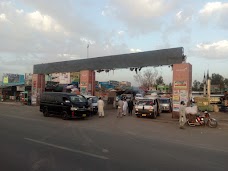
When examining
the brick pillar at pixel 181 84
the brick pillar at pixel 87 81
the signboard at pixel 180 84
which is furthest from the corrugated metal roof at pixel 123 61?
the signboard at pixel 180 84

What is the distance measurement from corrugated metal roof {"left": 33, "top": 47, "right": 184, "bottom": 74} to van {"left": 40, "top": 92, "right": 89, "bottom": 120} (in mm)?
6622

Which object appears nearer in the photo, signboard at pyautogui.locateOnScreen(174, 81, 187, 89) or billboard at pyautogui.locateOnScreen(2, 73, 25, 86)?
signboard at pyautogui.locateOnScreen(174, 81, 187, 89)

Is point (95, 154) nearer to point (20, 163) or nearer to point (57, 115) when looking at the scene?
point (20, 163)

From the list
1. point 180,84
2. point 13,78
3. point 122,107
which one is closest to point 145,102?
point 122,107

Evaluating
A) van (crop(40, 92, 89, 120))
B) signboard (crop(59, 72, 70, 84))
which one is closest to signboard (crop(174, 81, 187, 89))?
van (crop(40, 92, 89, 120))

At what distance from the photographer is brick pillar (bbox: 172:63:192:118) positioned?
20266 mm

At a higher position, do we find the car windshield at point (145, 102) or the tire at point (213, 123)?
the car windshield at point (145, 102)

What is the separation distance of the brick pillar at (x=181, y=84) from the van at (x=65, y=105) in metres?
7.43

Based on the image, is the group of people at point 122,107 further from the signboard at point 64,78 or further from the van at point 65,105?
the signboard at point 64,78

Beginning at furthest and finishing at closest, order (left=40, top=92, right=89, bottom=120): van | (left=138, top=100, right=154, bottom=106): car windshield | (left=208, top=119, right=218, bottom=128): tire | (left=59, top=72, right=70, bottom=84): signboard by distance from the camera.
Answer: (left=59, top=72, right=70, bottom=84): signboard
(left=138, top=100, right=154, bottom=106): car windshield
(left=40, top=92, right=89, bottom=120): van
(left=208, top=119, right=218, bottom=128): tire

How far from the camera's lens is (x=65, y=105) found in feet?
63.3

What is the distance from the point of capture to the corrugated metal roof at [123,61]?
21359mm

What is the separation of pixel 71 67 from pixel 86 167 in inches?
939

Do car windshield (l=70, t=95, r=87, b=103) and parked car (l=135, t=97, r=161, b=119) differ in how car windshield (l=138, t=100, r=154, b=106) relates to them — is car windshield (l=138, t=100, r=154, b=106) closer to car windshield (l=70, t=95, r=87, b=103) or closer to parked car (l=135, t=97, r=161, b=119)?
parked car (l=135, t=97, r=161, b=119)
